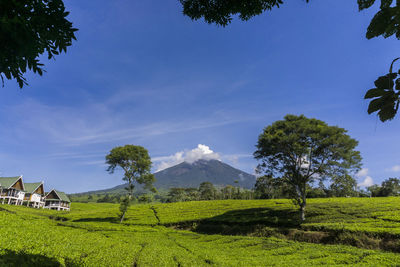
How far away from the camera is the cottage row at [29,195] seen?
196 feet

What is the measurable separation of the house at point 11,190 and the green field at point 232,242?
158 feet

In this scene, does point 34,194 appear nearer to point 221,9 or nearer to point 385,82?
point 221,9

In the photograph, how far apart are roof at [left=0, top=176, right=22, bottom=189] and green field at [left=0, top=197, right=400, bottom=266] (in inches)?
1901

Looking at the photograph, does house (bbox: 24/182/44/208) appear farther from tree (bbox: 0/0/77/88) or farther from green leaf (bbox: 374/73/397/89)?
green leaf (bbox: 374/73/397/89)

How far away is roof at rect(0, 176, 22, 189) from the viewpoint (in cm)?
5917

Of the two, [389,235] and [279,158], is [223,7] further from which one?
[279,158]

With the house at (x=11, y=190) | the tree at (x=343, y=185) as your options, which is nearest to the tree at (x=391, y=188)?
the tree at (x=343, y=185)

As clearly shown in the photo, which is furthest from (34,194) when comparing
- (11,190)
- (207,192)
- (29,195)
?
(207,192)

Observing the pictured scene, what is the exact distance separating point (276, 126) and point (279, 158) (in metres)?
5.09

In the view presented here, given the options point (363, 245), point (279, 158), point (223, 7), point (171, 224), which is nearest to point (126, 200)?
point (171, 224)

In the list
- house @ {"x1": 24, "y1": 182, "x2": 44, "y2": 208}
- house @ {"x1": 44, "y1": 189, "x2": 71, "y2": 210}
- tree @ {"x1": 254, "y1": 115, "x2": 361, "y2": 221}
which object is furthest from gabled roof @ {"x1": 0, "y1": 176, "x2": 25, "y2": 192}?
tree @ {"x1": 254, "y1": 115, "x2": 361, "y2": 221}

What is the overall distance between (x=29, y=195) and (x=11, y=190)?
9.62 metres

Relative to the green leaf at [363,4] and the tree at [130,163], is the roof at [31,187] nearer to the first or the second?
the tree at [130,163]

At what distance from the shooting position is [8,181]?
200 feet
